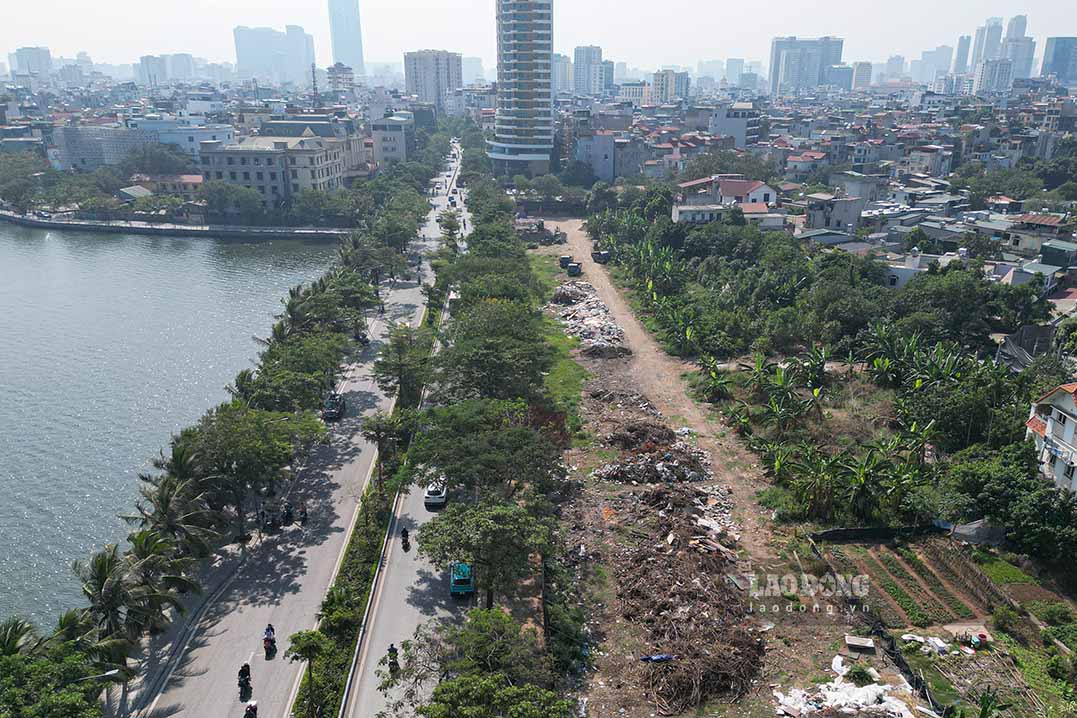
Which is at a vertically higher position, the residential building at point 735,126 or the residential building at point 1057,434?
the residential building at point 735,126

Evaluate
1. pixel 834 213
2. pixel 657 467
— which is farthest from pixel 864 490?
pixel 834 213

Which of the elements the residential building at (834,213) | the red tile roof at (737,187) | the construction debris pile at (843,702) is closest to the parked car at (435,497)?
the construction debris pile at (843,702)

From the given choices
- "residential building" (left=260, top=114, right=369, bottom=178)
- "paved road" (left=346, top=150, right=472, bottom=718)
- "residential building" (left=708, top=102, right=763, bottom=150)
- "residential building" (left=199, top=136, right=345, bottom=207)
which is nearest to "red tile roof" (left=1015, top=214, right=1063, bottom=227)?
"paved road" (left=346, top=150, right=472, bottom=718)

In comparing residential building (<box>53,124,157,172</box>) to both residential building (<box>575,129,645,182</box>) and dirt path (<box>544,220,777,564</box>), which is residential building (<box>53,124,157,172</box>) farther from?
dirt path (<box>544,220,777,564</box>)

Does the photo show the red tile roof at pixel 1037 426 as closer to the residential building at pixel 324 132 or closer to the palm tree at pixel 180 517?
the palm tree at pixel 180 517

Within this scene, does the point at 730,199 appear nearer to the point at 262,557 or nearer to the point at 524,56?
the point at 524,56

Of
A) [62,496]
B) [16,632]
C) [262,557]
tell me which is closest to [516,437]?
[262,557]
